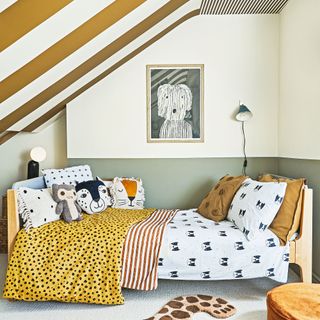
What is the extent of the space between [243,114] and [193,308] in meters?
1.93

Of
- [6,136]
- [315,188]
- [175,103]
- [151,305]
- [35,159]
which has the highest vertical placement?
[175,103]

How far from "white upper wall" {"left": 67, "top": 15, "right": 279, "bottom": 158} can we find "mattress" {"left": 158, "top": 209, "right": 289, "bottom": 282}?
126 centimetres

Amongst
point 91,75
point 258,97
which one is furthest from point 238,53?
point 91,75

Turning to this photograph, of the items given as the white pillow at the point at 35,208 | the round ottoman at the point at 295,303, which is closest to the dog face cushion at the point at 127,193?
the white pillow at the point at 35,208

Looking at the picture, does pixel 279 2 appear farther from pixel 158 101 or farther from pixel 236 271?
pixel 236 271

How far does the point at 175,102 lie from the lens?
133 inches

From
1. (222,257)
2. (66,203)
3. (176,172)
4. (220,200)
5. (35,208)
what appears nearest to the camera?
(222,257)

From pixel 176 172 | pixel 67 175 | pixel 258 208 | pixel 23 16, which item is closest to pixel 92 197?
pixel 67 175

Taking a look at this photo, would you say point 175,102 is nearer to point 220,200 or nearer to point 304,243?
point 220,200

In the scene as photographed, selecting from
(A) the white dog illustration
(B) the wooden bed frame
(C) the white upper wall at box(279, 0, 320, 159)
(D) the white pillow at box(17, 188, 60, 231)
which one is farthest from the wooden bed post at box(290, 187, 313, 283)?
(D) the white pillow at box(17, 188, 60, 231)

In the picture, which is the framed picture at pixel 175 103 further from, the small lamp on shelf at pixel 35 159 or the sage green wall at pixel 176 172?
the small lamp on shelf at pixel 35 159

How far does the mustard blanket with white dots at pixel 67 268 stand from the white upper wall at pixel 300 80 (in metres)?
1.71

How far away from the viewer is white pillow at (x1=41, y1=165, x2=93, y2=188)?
2993 mm

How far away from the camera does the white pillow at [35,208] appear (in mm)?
2357
